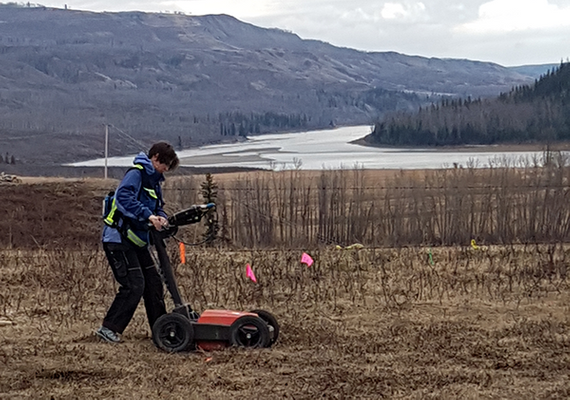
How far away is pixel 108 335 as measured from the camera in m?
9.04

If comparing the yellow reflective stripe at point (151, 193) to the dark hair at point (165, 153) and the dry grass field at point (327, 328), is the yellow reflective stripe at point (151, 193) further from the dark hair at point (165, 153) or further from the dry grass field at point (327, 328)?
the dry grass field at point (327, 328)

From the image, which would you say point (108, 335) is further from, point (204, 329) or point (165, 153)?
point (165, 153)

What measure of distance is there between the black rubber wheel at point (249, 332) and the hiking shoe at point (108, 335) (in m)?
1.19

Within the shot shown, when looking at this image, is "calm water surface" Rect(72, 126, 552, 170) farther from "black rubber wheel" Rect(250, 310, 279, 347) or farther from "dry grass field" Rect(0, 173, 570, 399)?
"black rubber wheel" Rect(250, 310, 279, 347)

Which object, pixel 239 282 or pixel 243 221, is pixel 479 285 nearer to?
pixel 239 282

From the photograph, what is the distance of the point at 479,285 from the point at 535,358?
3.80 metres

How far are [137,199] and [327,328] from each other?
236 cm

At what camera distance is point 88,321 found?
10.1 m

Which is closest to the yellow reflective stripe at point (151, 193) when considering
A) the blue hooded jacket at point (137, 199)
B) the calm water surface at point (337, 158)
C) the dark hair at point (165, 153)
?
the blue hooded jacket at point (137, 199)

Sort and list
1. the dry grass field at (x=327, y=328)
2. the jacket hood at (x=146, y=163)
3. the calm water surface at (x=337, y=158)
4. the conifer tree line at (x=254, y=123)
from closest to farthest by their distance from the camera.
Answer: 1. the dry grass field at (x=327, y=328)
2. the jacket hood at (x=146, y=163)
3. the calm water surface at (x=337, y=158)
4. the conifer tree line at (x=254, y=123)

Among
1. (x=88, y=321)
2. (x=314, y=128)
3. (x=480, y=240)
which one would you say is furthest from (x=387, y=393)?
(x=314, y=128)

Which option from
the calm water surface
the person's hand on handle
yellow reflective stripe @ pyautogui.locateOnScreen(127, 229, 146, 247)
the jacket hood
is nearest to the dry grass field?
yellow reflective stripe @ pyautogui.locateOnScreen(127, 229, 146, 247)

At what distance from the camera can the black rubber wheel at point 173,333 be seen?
8.61m

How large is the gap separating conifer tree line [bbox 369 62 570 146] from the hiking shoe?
83.8m
